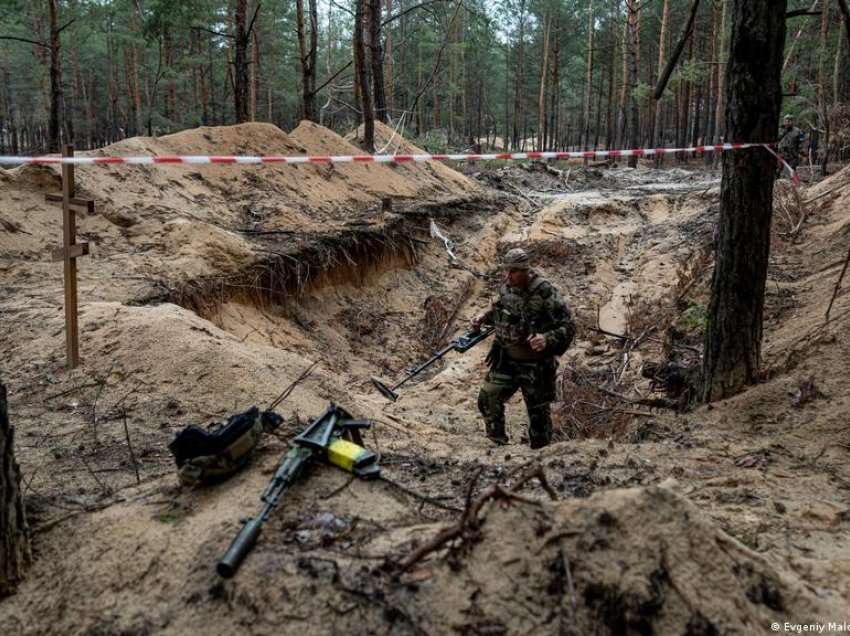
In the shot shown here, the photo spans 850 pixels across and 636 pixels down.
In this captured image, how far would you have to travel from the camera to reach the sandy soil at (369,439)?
2.08m

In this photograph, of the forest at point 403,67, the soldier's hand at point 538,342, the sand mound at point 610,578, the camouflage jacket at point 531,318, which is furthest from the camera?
the forest at point 403,67

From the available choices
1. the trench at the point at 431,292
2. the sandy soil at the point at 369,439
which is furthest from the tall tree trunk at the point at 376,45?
the sandy soil at the point at 369,439

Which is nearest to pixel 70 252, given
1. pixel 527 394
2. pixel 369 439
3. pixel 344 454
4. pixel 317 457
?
pixel 369 439

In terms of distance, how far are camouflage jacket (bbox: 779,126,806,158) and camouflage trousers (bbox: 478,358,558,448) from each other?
39.0 feet

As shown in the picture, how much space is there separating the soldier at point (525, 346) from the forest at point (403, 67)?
40.3ft

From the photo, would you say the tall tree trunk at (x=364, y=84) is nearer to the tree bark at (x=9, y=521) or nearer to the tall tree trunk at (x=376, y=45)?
the tall tree trunk at (x=376, y=45)

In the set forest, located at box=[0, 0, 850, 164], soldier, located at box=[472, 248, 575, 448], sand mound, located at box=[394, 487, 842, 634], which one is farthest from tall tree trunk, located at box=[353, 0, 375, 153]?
sand mound, located at box=[394, 487, 842, 634]

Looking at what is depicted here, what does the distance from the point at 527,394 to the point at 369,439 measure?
1.75 metres

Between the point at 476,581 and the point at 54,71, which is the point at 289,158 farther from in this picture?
the point at 54,71

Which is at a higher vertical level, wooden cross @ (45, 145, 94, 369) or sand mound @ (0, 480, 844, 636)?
wooden cross @ (45, 145, 94, 369)

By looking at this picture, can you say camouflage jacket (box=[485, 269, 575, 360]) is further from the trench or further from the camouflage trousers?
the trench

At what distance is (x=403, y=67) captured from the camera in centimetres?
3616

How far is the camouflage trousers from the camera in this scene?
18.0ft

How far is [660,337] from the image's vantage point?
7777 mm
